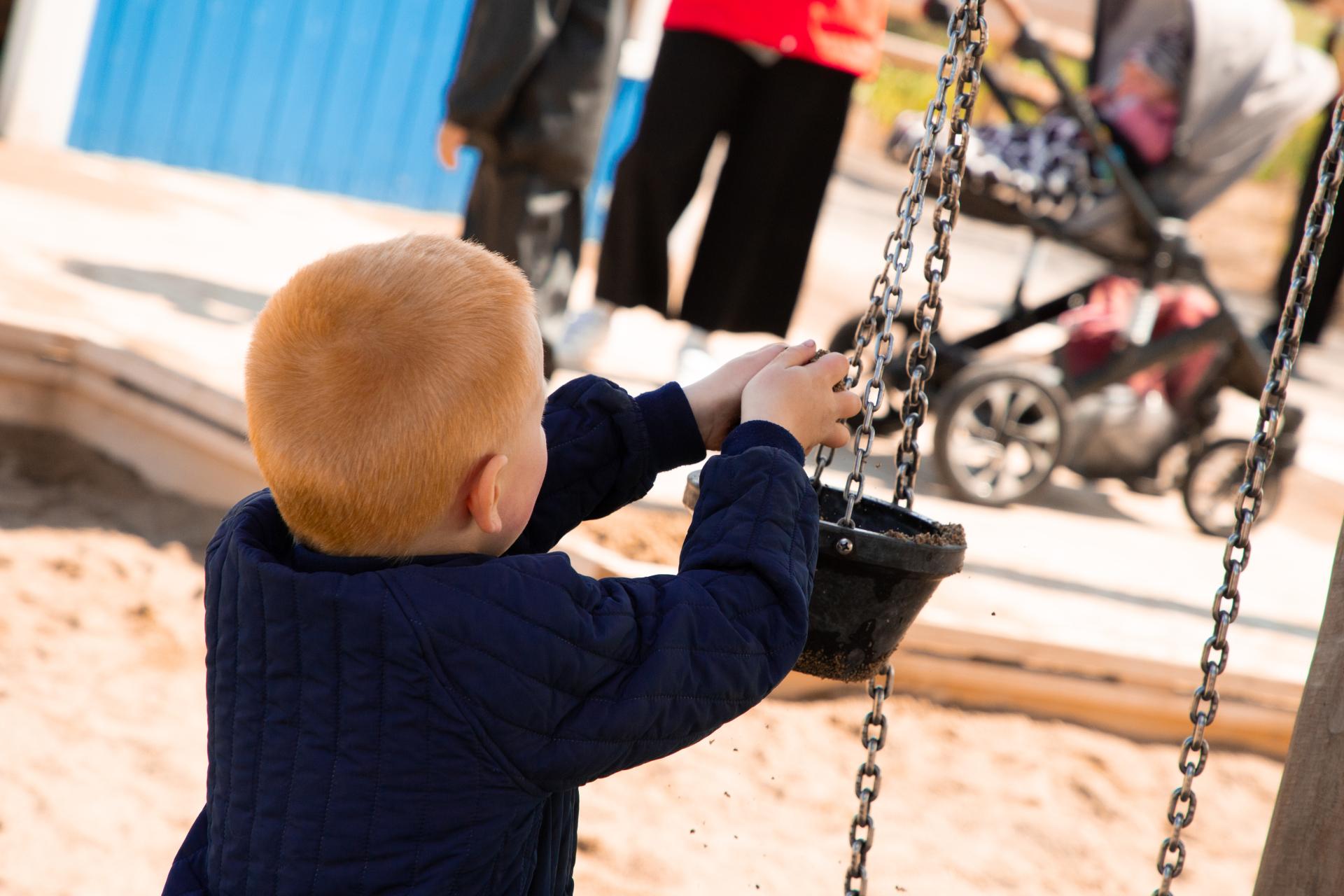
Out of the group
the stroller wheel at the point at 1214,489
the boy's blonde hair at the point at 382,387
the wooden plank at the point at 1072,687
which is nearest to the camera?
the boy's blonde hair at the point at 382,387

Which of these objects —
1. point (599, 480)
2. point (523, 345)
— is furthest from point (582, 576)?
point (599, 480)

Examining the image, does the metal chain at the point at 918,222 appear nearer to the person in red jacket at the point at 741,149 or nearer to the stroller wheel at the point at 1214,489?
the person in red jacket at the point at 741,149

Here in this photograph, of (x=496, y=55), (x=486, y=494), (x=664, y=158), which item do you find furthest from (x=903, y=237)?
(x=664, y=158)

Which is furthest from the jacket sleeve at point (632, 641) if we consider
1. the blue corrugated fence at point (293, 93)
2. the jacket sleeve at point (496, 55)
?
the blue corrugated fence at point (293, 93)

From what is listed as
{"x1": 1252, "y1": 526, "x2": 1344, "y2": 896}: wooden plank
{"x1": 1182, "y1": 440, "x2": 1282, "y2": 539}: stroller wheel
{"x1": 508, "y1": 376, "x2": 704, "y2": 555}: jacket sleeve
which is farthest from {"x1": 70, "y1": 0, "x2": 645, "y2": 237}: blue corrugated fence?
{"x1": 1252, "y1": 526, "x2": 1344, "y2": 896}: wooden plank

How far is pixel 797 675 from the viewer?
10.2ft

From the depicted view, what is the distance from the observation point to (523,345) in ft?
3.81

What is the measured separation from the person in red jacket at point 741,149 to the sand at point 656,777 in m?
1.04

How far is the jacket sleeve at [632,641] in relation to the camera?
1.13m

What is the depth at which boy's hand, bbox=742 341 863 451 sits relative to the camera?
1.34 metres

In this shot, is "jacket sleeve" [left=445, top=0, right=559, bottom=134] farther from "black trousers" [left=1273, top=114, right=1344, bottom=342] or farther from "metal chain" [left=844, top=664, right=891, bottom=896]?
"black trousers" [left=1273, top=114, right=1344, bottom=342]

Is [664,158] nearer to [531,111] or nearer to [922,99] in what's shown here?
[531,111]

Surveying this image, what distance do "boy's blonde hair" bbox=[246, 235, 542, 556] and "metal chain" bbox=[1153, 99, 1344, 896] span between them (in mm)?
866

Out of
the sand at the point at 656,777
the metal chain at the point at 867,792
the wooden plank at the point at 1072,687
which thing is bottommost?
the sand at the point at 656,777
